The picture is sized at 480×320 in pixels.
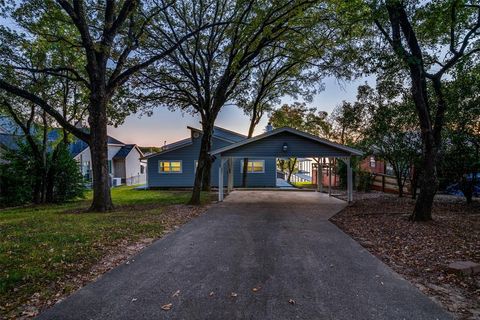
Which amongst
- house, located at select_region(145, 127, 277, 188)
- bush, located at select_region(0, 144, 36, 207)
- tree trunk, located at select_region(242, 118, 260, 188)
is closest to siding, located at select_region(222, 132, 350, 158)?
tree trunk, located at select_region(242, 118, 260, 188)

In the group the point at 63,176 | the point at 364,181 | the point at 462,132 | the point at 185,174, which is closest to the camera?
the point at 462,132

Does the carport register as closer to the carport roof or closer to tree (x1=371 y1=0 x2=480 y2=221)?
the carport roof

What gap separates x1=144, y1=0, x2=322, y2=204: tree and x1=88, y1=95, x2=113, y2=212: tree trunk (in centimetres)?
379

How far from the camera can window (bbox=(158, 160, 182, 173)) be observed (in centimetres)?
2369

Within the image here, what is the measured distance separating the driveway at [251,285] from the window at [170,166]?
55.5 ft

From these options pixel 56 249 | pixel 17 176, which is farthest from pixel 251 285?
pixel 17 176

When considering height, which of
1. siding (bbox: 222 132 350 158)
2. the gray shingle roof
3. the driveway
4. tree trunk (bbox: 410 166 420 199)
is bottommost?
the driveway

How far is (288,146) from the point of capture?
47.3 ft

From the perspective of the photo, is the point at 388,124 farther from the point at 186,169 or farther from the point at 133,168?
the point at 133,168

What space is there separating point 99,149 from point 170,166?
1275 cm

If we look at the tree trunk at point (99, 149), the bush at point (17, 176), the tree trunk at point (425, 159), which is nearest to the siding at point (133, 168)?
the bush at point (17, 176)

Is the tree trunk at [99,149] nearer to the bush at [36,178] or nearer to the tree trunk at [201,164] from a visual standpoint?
the tree trunk at [201,164]

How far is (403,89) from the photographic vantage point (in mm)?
13297

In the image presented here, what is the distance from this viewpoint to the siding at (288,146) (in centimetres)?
1426
